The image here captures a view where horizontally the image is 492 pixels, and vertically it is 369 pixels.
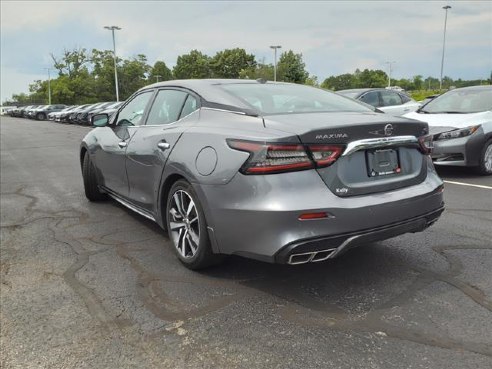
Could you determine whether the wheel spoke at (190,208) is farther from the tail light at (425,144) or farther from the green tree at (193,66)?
the green tree at (193,66)

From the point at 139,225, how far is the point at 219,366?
3045 millimetres

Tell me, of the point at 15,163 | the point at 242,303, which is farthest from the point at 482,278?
the point at 15,163

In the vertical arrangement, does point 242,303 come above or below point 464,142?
below

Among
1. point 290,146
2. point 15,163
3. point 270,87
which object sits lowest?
point 15,163

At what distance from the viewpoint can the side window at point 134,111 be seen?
5039 mm

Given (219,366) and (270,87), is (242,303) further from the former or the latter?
(270,87)

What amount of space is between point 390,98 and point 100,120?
1009cm

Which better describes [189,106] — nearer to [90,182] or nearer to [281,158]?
[281,158]

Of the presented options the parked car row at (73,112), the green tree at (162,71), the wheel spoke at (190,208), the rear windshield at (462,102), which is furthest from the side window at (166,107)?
the green tree at (162,71)

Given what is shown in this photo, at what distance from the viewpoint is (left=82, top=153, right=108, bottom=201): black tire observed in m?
6.30

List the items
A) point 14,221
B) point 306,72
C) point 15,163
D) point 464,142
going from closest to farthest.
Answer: point 14,221 < point 464,142 < point 15,163 < point 306,72

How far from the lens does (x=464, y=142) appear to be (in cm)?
793

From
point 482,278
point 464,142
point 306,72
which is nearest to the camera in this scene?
point 482,278

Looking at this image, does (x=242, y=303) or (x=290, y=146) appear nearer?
(x=290, y=146)
